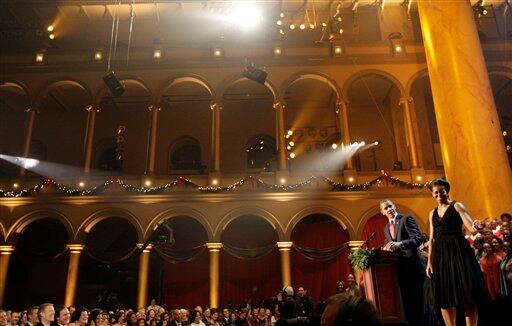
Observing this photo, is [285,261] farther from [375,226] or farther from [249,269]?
[375,226]

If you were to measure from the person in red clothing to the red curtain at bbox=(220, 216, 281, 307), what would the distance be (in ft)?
38.6

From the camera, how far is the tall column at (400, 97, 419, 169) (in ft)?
53.3

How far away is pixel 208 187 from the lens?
1582 centimetres

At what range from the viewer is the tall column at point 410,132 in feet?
53.3

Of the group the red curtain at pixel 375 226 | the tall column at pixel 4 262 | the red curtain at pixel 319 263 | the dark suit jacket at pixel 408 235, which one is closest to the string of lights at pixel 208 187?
the red curtain at pixel 375 226

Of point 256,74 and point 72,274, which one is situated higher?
point 256,74

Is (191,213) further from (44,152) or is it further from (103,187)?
(44,152)

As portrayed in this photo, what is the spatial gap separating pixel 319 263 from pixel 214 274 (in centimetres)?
414

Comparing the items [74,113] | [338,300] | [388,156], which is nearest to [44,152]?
[74,113]

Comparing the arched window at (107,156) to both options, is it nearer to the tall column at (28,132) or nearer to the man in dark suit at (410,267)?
the tall column at (28,132)

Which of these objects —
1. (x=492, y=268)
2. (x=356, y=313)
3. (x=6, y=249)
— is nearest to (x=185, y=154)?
(x=6, y=249)

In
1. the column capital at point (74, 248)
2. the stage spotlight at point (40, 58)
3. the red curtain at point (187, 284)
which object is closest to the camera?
the column capital at point (74, 248)

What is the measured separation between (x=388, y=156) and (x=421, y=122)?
2.08 m

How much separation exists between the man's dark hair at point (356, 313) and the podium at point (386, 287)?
3346 millimetres
